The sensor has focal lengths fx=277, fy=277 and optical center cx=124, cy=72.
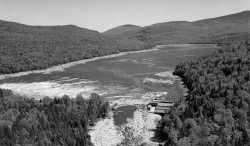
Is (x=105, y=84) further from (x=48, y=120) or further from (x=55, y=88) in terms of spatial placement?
(x=48, y=120)

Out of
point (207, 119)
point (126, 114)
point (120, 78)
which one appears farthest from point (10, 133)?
point (120, 78)

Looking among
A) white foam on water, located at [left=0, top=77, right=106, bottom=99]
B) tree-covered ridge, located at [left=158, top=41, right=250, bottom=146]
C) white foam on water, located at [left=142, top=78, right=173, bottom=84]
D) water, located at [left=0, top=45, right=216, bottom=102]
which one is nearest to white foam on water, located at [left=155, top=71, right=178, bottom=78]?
water, located at [left=0, top=45, right=216, bottom=102]

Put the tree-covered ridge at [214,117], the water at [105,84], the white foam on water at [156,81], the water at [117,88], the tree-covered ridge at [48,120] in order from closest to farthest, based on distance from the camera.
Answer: the tree-covered ridge at [214,117] → the tree-covered ridge at [48,120] → the water at [117,88] → the water at [105,84] → the white foam on water at [156,81]

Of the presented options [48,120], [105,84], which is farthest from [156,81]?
[48,120]

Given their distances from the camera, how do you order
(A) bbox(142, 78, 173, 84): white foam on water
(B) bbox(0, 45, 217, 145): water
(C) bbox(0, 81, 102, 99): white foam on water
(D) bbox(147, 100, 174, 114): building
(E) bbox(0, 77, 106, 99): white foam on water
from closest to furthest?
(B) bbox(0, 45, 217, 145): water < (D) bbox(147, 100, 174, 114): building < (C) bbox(0, 81, 102, 99): white foam on water < (E) bbox(0, 77, 106, 99): white foam on water < (A) bbox(142, 78, 173, 84): white foam on water

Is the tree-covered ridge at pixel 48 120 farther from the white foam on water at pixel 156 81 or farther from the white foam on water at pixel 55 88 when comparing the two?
the white foam on water at pixel 156 81

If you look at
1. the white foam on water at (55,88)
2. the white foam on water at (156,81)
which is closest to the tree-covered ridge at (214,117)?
the white foam on water at (156,81)

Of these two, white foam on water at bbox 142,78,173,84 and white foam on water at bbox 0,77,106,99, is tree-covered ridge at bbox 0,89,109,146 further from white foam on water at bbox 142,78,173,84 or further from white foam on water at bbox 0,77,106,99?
white foam on water at bbox 142,78,173,84

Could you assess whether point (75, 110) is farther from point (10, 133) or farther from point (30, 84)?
point (30, 84)
